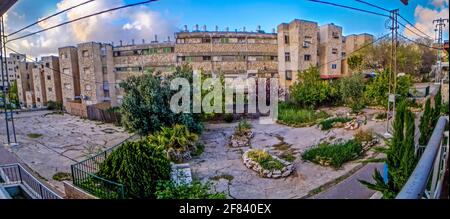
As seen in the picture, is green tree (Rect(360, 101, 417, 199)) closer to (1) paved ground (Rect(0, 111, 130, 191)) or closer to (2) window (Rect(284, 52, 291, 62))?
(2) window (Rect(284, 52, 291, 62))

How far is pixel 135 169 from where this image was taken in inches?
133

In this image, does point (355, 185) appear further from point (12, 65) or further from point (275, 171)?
point (12, 65)

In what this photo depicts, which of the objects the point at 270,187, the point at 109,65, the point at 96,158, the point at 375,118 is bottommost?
the point at 270,187

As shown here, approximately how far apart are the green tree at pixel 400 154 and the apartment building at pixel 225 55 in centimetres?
176

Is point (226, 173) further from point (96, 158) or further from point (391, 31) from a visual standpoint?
point (391, 31)

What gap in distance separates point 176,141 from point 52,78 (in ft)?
8.92

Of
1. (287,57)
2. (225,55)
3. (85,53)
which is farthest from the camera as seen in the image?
(225,55)

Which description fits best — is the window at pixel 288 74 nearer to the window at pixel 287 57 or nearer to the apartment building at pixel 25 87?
the window at pixel 287 57

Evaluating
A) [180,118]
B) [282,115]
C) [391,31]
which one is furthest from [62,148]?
[391,31]

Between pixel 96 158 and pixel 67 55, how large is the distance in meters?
1.89

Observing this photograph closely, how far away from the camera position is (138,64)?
4598 mm

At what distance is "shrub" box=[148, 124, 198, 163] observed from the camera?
532 cm

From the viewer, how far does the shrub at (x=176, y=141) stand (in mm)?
5324

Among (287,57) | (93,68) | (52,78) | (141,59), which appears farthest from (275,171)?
(52,78)
